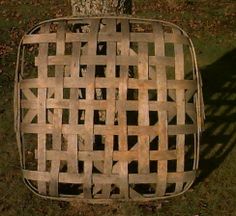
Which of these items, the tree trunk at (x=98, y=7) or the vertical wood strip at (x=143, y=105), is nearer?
the vertical wood strip at (x=143, y=105)

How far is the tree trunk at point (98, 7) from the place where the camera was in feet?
17.2

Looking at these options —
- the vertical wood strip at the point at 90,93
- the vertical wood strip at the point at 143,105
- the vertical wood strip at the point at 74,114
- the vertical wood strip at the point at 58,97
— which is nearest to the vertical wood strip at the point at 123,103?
the vertical wood strip at the point at 143,105

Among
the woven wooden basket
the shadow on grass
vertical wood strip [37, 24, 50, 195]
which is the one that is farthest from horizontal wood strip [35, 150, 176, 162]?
the shadow on grass

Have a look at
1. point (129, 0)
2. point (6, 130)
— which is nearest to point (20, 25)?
point (6, 130)

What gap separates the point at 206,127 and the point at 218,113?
0.49 m

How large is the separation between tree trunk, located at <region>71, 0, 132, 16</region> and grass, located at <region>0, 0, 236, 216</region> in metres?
1.87

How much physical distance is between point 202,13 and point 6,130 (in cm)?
753

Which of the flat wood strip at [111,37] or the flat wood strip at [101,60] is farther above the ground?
the flat wood strip at [111,37]

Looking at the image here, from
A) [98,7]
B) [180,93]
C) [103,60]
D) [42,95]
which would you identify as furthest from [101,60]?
[98,7]

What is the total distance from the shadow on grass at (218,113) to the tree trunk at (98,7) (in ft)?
6.45

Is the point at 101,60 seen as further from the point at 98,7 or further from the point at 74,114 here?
the point at 98,7

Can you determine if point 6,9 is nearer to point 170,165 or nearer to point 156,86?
point 170,165

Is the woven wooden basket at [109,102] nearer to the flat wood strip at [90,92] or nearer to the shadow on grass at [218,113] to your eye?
the flat wood strip at [90,92]

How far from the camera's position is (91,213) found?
15.7 ft
